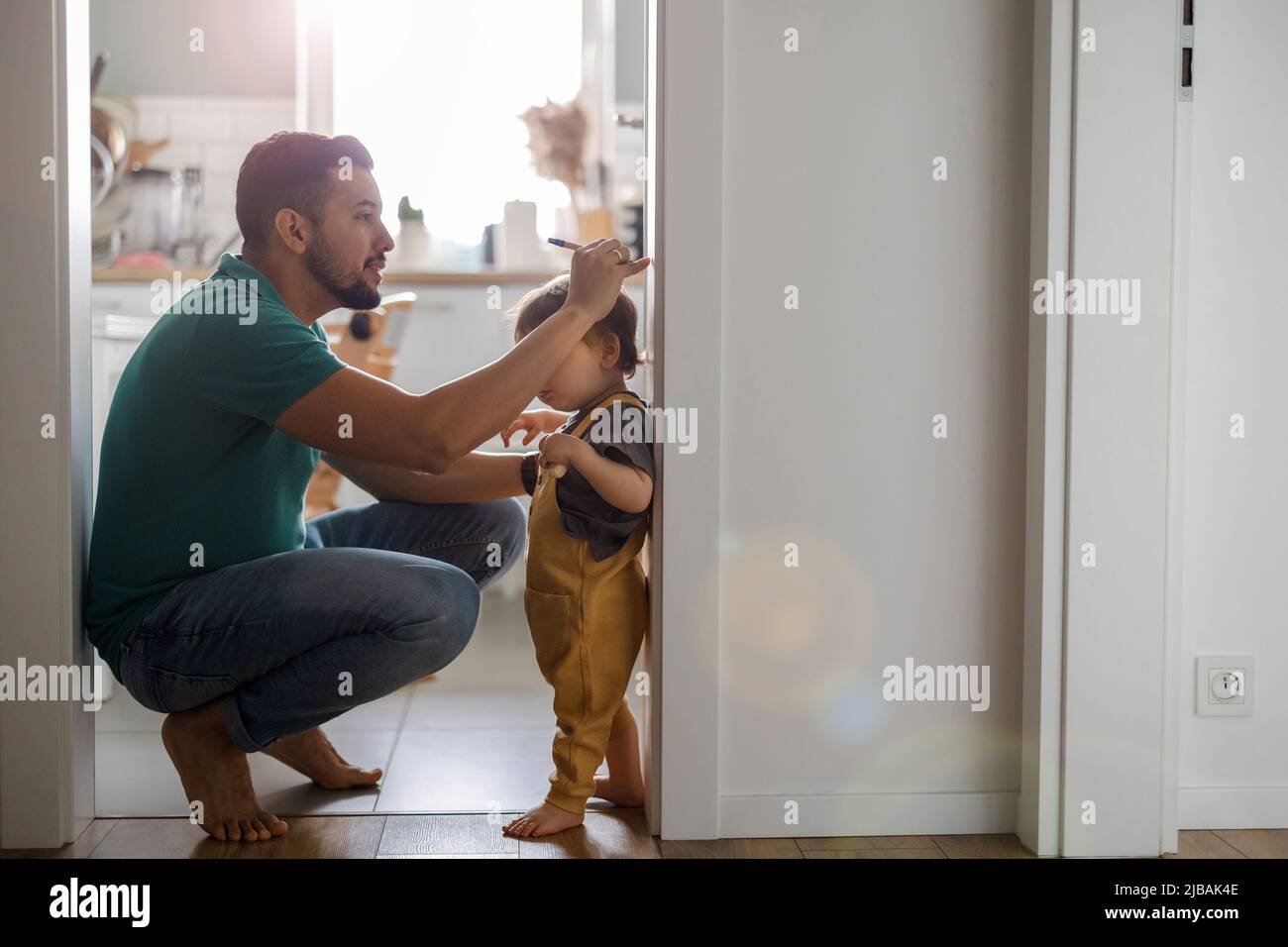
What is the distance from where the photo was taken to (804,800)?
1.52 meters

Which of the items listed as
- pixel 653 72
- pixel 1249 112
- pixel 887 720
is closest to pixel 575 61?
pixel 653 72

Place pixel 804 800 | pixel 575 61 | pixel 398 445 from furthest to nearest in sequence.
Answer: pixel 575 61 → pixel 804 800 → pixel 398 445

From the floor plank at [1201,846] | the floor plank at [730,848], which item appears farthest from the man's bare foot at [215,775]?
the floor plank at [1201,846]

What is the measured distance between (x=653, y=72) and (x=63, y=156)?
767 millimetres

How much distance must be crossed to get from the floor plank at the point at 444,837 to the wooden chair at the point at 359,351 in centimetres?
117

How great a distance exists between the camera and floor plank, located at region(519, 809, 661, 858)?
143 centimetres

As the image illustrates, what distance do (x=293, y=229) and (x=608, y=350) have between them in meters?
0.47

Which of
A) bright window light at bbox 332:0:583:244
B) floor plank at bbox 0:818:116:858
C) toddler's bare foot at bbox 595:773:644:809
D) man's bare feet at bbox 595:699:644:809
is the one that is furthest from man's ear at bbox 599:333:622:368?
bright window light at bbox 332:0:583:244

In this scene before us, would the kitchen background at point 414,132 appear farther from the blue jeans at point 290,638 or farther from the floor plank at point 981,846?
the floor plank at point 981,846

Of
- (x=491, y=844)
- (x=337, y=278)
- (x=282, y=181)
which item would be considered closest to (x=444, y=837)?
(x=491, y=844)

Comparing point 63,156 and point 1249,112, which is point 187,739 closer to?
point 63,156

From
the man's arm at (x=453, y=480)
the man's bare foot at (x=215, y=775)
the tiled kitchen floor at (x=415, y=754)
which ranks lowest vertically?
the tiled kitchen floor at (x=415, y=754)

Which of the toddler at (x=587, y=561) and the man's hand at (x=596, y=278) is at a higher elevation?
the man's hand at (x=596, y=278)

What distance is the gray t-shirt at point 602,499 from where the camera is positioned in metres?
1.49
